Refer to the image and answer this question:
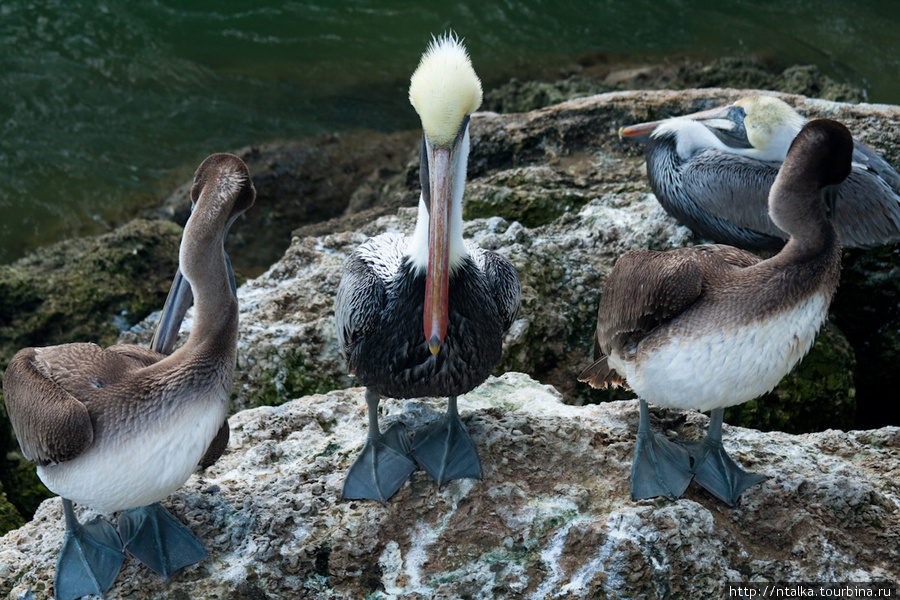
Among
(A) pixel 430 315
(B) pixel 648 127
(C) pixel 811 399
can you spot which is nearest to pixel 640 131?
(B) pixel 648 127

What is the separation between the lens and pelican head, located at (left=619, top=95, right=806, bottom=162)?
16.2 ft

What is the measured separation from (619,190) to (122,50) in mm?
7563

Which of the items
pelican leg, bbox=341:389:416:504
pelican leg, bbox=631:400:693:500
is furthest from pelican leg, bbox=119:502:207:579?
pelican leg, bbox=631:400:693:500

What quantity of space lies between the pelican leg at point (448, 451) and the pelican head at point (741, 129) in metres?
2.66

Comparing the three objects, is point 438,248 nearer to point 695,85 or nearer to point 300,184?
point 300,184

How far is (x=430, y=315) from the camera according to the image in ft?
9.80

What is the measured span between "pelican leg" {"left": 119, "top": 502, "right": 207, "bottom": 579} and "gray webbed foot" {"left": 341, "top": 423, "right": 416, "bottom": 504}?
0.61m

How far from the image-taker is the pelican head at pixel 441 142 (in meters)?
2.88

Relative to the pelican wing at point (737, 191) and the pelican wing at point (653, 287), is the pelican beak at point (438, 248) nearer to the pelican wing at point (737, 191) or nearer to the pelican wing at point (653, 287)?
the pelican wing at point (653, 287)

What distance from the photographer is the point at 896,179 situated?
4.68 m

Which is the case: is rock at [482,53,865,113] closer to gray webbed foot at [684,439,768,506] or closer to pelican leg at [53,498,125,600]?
gray webbed foot at [684,439,768,506]

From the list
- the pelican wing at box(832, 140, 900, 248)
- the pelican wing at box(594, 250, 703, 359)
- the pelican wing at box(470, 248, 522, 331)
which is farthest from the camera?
the pelican wing at box(832, 140, 900, 248)

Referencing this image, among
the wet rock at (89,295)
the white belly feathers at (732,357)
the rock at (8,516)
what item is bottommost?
the rock at (8,516)

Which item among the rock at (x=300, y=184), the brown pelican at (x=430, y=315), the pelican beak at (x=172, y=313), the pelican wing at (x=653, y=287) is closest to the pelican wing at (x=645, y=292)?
the pelican wing at (x=653, y=287)
